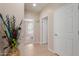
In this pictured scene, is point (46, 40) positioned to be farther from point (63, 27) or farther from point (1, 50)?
point (1, 50)

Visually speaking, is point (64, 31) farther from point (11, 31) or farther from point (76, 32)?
point (11, 31)

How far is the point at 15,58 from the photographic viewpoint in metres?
1.58

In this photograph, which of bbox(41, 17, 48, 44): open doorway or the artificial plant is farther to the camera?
bbox(41, 17, 48, 44): open doorway

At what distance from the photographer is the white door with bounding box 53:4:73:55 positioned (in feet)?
5.89

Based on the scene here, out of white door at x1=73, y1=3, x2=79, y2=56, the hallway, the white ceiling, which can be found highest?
the white ceiling

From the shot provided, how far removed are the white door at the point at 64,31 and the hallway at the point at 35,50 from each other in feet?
0.45

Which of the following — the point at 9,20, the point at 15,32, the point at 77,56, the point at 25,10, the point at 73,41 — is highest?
the point at 25,10

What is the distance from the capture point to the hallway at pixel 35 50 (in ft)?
5.83

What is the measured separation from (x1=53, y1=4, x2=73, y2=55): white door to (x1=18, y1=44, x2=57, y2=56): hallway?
0.14 m

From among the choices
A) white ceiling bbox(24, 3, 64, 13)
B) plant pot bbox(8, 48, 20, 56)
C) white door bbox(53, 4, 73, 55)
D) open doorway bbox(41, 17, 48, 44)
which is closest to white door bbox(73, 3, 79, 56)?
white door bbox(53, 4, 73, 55)

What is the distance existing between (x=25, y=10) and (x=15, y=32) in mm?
351

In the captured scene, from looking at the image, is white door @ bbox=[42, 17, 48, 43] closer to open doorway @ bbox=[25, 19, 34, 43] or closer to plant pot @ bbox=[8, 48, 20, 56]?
open doorway @ bbox=[25, 19, 34, 43]

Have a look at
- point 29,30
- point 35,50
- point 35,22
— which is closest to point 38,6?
point 35,22

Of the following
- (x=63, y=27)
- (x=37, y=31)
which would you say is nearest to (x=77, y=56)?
(x=63, y=27)
